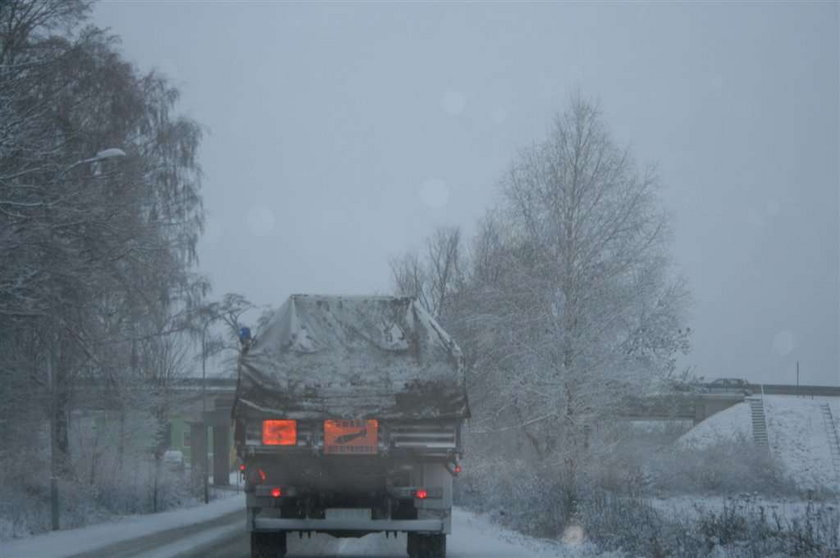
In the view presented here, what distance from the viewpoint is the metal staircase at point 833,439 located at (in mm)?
15781

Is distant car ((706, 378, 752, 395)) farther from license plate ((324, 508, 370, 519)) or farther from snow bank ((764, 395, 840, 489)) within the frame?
license plate ((324, 508, 370, 519))

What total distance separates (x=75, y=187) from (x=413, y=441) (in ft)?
37.5

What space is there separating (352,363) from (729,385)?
55.3ft

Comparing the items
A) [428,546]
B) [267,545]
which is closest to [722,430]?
[428,546]

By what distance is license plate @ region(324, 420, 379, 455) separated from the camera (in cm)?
1027

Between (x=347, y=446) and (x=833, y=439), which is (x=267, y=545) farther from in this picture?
(x=833, y=439)

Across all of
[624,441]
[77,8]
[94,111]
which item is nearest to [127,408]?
[94,111]

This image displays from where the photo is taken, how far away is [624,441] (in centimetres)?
2234

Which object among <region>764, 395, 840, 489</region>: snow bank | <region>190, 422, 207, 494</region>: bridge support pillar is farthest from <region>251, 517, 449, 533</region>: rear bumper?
<region>190, 422, 207, 494</region>: bridge support pillar

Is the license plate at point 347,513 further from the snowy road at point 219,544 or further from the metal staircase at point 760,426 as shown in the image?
the metal staircase at point 760,426

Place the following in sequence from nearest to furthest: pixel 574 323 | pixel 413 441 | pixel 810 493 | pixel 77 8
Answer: pixel 413 441
pixel 810 493
pixel 77 8
pixel 574 323

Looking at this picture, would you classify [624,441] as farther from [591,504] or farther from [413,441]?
[413,441]

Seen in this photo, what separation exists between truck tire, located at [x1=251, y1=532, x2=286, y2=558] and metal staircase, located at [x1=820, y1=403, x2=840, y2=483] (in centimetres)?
921

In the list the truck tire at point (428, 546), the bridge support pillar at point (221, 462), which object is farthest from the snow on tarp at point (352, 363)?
the bridge support pillar at point (221, 462)
